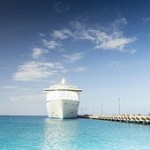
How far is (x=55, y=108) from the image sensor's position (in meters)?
89.2

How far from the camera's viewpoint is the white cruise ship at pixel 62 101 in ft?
284

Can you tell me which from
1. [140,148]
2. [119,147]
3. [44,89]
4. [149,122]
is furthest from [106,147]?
[44,89]

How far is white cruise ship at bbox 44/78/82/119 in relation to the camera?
3406 inches

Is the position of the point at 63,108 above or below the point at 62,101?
below

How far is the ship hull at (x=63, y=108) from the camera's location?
86.1m

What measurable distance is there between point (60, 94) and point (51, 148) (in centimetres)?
→ 6182

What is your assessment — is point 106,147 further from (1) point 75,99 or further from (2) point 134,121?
(1) point 75,99

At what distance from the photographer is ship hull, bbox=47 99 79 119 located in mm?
86125

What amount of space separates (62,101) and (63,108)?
1.75 meters

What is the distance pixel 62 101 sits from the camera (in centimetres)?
8612

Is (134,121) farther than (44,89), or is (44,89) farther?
(44,89)

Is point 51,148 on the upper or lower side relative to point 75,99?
lower

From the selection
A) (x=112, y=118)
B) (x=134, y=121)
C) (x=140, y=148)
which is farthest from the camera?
(x=112, y=118)

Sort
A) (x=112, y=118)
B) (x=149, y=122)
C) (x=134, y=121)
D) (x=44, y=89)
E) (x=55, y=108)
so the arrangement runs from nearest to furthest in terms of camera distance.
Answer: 1. (x=149, y=122)
2. (x=134, y=121)
3. (x=112, y=118)
4. (x=55, y=108)
5. (x=44, y=89)
